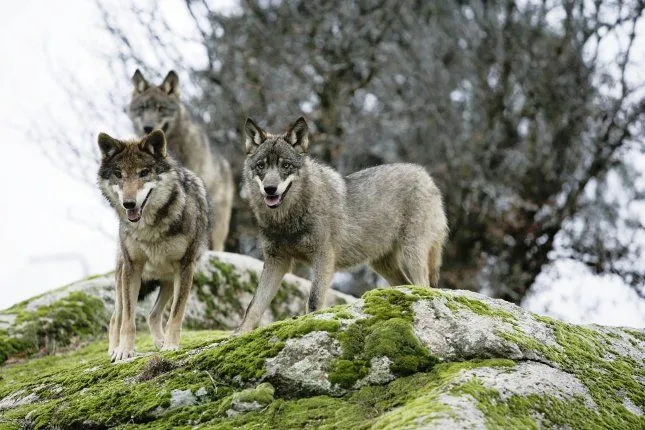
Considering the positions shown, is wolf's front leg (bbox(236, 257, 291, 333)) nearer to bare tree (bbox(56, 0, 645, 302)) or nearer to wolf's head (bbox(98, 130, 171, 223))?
wolf's head (bbox(98, 130, 171, 223))

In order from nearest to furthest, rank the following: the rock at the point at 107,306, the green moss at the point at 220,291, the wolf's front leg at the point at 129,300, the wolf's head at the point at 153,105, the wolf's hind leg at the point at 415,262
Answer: the wolf's front leg at the point at 129,300, the wolf's hind leg at the point at 415,262, the rock at the point at 107,306, the green moss at the point at 220,291, the wolf's head at the point at 153,105

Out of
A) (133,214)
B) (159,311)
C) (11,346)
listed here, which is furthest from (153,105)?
(133,214)

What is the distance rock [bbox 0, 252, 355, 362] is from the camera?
9141mm

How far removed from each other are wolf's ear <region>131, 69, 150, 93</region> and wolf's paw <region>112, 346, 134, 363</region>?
282 inches

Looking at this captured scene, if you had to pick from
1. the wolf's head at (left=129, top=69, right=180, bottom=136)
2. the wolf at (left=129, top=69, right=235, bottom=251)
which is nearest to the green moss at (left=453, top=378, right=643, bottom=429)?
the wolf at (left=129, top=69, right=235, bottom=251)

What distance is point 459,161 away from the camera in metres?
20.7

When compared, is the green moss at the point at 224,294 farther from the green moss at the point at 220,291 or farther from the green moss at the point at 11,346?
the green moss at the point at 11,346

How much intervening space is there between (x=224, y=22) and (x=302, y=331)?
13.3 m

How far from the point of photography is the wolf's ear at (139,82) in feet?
42.1

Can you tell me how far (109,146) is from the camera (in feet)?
23.0

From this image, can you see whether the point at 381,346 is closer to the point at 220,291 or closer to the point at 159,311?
the point at 159,311

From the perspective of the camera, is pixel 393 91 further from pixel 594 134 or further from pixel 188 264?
pixel 188 264

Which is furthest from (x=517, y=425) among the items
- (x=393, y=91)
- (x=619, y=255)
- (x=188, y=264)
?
(x=393, y=91)

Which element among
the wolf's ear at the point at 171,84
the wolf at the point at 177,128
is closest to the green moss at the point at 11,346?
the wolf at the point at 177,128
